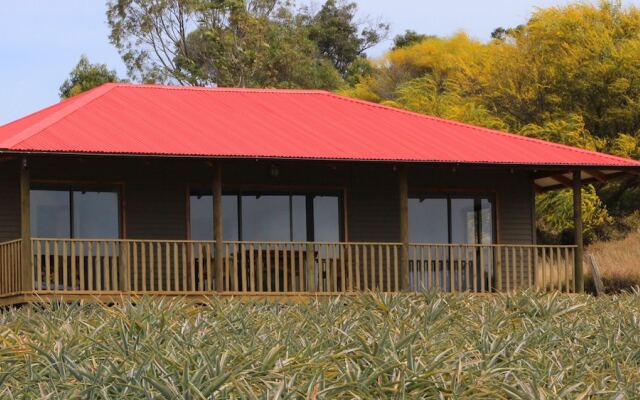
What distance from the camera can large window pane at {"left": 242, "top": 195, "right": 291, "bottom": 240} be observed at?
2288 cm

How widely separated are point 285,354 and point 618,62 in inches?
1353

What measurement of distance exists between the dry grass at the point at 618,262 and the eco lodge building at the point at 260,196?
26.1 ft

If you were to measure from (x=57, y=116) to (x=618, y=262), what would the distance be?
18829 mm

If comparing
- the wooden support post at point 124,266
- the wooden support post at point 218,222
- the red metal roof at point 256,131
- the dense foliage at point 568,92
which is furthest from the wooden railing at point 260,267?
the dense foliage at point 568,92

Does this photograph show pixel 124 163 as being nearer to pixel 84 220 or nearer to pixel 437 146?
pixel 84 220

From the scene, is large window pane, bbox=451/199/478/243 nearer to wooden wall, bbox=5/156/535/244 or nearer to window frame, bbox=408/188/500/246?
window frame, bbox=408/188/500/246

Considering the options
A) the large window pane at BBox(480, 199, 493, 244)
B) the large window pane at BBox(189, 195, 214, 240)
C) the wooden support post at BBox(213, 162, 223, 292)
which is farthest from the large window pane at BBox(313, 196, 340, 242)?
the wooden support post at BBox(213, 162, 223, 292)

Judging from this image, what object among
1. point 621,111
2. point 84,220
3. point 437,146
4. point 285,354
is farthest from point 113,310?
point 621,111

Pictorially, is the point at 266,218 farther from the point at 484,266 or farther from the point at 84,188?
the point at 484,266

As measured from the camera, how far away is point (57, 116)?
21.8 meters

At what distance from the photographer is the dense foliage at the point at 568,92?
40.8m

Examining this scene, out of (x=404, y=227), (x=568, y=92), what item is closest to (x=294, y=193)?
(x=404, y=227)

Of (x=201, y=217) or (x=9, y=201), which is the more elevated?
(x=9, y=201)

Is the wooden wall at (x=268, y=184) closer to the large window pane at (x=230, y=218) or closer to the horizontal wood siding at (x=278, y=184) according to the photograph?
the horizontal wood siding at (x=278, y=184)
